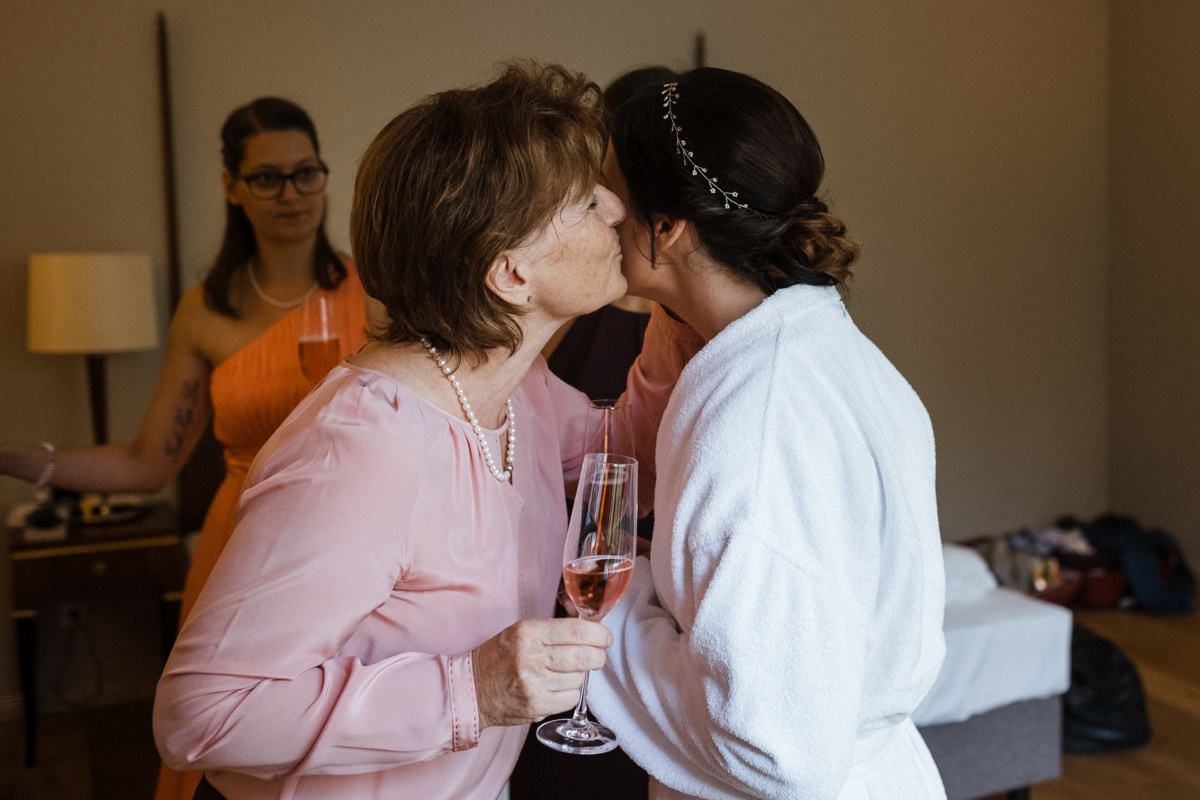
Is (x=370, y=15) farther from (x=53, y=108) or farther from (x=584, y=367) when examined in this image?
(x=584, y=367)

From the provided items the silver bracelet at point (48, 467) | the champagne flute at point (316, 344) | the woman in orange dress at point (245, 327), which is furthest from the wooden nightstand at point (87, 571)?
the champagne flute at point (316, 344)

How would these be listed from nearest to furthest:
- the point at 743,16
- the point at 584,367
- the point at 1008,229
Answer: the point at 584,367
the point at 743,16
the point at 1008,229

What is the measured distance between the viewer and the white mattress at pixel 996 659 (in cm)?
286

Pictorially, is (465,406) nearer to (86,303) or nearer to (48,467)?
(48,467)

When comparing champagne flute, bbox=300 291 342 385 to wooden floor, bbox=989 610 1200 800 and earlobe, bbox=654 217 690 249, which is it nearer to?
earlobe, bbox=654 217 690 249

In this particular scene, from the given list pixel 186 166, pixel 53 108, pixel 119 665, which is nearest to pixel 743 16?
pixel 186 166

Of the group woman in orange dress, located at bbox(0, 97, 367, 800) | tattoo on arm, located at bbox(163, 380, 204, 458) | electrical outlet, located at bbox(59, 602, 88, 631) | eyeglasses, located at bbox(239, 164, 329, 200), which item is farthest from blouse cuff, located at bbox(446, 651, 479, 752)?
electrical outlet, located at bbox(59, 602, 88, 631)

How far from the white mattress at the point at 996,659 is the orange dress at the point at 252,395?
1750 millimetres

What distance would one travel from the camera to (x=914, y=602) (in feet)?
3.96

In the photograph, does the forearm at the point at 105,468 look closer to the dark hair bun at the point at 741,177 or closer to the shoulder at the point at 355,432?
the shoulder at the point at 355,432

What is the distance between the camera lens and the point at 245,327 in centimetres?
233

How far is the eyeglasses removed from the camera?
7.53 feet

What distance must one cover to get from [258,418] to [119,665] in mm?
2282

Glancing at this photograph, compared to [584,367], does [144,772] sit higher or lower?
lower
